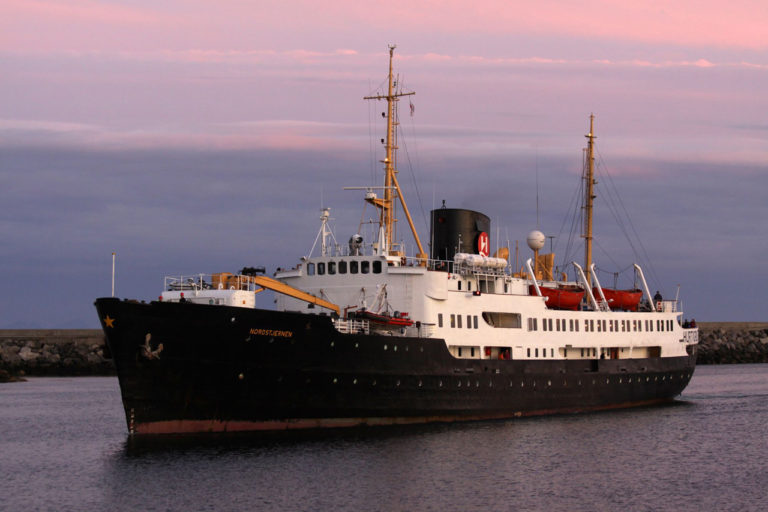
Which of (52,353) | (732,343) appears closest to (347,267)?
(52,353)

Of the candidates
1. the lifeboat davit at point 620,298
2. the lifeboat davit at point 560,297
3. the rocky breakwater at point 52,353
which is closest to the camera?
the lifeboat davit at point 560,297

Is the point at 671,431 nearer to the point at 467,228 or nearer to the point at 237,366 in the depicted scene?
the point at 467,228

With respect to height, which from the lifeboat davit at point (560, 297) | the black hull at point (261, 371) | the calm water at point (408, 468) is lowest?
the calm water at point (408, 468)

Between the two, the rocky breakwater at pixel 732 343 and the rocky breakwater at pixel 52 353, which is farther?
the rocky breakwater at pixel 732 343

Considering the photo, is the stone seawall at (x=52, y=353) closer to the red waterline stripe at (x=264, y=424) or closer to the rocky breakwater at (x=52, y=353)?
the rocky breakwater at (x=52, y=353)

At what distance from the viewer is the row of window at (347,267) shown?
41531mm

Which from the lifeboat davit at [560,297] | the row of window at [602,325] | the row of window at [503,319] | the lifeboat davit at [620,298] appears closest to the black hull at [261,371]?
the row of window at [503,319]

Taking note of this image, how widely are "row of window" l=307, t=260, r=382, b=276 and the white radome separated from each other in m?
12.7

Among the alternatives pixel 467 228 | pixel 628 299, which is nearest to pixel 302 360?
pixel 467 228

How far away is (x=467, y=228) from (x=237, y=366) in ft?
48.4

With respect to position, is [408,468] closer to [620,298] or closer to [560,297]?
[560,297]

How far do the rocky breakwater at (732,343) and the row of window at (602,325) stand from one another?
58.8 metres

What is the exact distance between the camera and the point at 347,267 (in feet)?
138

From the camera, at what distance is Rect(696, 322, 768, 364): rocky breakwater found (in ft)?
361
